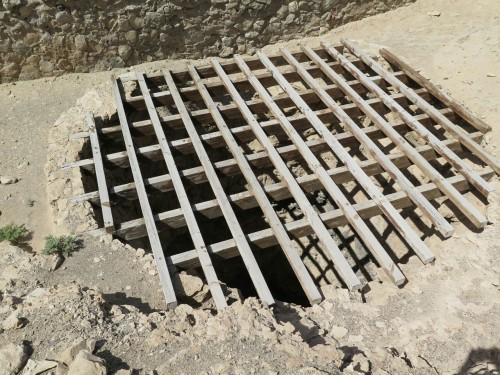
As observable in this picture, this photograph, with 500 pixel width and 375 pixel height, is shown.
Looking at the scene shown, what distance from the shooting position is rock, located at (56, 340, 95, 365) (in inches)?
86.7

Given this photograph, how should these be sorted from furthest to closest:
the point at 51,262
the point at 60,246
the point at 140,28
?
the point at 140,28, the point at 60,246, the point at 51,262

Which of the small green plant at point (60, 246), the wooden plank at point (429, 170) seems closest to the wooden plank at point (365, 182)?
the wooden plank at point (429, 170)

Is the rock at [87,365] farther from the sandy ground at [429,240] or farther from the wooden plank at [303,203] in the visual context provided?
the wooden plank at [303,203]

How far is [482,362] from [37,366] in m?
2.64

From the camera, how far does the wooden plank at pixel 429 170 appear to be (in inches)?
132

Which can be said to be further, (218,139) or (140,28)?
(140,28)

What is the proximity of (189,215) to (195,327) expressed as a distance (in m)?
1.07

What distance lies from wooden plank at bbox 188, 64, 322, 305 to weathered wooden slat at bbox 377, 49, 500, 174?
2175 mm

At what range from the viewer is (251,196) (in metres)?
3.65

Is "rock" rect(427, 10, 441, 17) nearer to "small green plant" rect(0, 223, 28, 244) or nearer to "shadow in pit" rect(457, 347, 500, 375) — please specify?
"shadow in pit" rect(457, 347, 500, 375)

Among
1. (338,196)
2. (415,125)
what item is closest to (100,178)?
(338,196)

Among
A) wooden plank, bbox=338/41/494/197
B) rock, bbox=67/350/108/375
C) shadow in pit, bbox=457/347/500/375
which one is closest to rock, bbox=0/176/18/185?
rock, bbox=67/350/108/375

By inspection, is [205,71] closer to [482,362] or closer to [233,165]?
[233,165]

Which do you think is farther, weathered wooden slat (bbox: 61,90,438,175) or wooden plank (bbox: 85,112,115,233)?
weathered wooden slat (bbox: 61,90,438,175)
